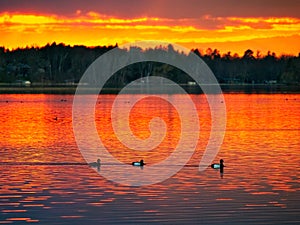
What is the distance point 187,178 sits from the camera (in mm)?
26016

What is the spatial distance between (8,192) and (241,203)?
7048 millimetres

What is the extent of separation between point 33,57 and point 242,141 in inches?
6377

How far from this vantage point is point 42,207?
20484mm

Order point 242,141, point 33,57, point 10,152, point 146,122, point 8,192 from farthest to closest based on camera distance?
point 33,57
point 146,122
point 242,141
point 10,152
point 8,192

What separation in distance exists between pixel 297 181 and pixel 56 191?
8.04m

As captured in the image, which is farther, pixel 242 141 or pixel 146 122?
pixel 146 122

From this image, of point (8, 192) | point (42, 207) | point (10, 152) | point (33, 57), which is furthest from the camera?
point (33, 57)

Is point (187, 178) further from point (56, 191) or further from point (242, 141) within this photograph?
point (242, 141)

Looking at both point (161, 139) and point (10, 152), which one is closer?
point (10, 152)

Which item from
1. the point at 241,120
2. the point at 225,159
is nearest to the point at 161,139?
the point at 225,159

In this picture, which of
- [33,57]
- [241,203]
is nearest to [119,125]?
[241,203]

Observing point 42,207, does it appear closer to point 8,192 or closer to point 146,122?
point 8,192

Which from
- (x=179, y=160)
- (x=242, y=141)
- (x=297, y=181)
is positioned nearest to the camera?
(x=297, y=181)

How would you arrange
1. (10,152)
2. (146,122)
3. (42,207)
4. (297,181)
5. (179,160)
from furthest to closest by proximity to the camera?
(146,122) < (10,152) < (179,160) < (297,181) < (42,207)
